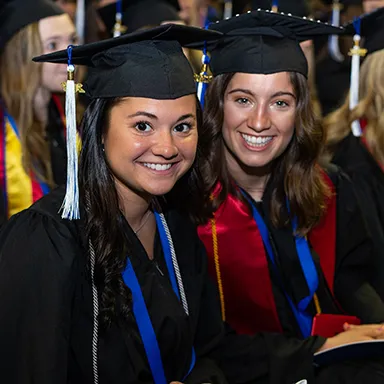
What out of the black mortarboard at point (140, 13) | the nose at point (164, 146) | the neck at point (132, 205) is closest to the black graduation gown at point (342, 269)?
the neck at point (132, 205)

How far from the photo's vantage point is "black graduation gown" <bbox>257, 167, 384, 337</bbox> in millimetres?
2139

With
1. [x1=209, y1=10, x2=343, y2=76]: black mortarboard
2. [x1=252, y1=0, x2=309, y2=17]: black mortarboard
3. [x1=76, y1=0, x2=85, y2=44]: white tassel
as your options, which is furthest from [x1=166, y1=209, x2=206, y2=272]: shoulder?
[x1=76, y1=0, x2=85, y2=44]: white tassel

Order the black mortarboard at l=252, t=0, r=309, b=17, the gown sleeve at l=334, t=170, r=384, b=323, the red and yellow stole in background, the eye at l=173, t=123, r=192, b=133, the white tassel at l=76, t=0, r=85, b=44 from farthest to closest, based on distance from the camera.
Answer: the white tassel at l=76, t=0, r=85, b=44, the black mortarboard at l=252, t=0, r=309, b=17, the red and yellow stole in background, the gown sleeve at l=334, t=170, r=384, b=323, the eye at l=173, t=123, r=192, b=133

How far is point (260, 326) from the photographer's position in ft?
7.09

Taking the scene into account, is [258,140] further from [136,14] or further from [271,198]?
[136,14]

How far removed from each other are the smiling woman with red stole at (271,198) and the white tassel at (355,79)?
505mm

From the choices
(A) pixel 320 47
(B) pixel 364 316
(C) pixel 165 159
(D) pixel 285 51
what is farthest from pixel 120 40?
(A) pixel 320 47

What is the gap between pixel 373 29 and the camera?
2635 millimetres

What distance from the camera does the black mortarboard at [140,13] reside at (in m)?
3.48

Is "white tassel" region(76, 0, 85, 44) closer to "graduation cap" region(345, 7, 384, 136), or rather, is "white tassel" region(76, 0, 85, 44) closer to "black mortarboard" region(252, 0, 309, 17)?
"black mortarboard" region(252, 0, 309, 17)

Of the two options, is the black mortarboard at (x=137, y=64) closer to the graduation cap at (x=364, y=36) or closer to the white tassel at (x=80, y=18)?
the graduation cap at (x=364, y=36)

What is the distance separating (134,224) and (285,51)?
73 cm

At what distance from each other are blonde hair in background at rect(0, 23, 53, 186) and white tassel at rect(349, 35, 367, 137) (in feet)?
4.17

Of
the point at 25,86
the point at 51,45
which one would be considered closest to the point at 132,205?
the point at 25,86
